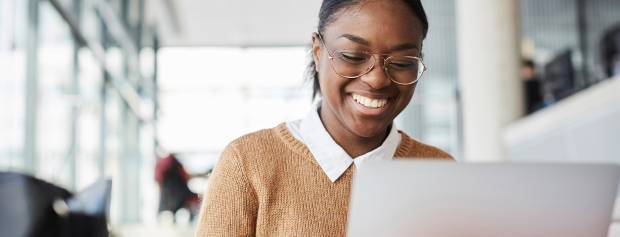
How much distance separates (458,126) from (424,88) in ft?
6.95

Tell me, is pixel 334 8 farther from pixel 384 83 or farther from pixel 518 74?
pixel 518 74

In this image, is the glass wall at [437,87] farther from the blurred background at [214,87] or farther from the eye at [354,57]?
the eye at [354,57]

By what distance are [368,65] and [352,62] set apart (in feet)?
0.11

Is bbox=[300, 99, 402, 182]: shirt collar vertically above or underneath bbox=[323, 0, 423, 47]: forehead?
underneath

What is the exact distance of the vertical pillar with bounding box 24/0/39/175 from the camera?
3.05 m

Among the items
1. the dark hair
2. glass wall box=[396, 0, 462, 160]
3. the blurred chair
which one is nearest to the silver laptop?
the dark hair

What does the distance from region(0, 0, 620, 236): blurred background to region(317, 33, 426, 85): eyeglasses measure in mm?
187

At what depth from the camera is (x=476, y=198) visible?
0.78 metres

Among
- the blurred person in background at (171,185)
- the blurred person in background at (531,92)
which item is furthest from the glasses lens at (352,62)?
the blurred person in background at (171,185)

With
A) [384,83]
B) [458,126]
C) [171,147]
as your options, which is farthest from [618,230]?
[171,147]

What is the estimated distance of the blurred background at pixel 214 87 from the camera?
3197 millimetres

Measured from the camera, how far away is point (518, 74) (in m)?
4.93

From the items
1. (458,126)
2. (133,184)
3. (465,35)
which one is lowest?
(133,184)

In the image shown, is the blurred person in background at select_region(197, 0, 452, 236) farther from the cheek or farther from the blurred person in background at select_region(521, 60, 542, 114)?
the blurred person in background at select_region(521, 60, 542, 114)
